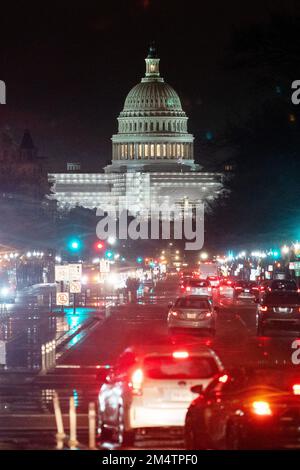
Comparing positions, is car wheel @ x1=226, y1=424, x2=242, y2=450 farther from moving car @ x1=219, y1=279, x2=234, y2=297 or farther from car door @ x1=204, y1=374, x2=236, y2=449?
moving car @ x1=219, y1=279, x2=234, y2=297

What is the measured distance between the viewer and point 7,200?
104 meters

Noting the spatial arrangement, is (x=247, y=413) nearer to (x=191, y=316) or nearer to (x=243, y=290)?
(x=191, y=316)

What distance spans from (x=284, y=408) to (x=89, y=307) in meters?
54.1

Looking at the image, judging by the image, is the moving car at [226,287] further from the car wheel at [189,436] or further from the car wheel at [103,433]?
the car wheel at [189,436]

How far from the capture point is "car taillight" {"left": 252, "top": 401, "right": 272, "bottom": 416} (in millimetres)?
13727

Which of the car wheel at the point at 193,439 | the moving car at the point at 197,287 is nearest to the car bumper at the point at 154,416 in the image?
the car wheel at the point at 193,439

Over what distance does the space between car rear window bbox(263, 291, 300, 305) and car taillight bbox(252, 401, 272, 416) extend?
31.5 meters

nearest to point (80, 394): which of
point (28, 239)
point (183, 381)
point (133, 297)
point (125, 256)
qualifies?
point (183, 381)

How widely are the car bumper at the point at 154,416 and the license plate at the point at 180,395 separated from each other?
10 centimetres

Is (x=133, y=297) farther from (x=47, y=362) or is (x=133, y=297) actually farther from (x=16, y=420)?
(x=16, y=420)

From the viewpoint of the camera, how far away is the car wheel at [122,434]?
17986mm

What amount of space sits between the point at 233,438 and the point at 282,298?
32.0 metres

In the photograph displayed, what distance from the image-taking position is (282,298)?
151 feet

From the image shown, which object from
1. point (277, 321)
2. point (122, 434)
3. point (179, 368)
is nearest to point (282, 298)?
point (277, 321)
